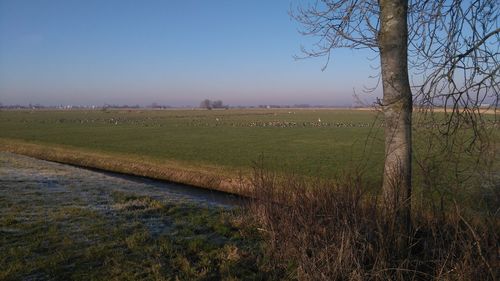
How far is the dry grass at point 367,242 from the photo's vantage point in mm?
4926

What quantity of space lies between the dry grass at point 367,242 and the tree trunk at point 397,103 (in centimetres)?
32

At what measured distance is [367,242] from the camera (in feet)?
18.4

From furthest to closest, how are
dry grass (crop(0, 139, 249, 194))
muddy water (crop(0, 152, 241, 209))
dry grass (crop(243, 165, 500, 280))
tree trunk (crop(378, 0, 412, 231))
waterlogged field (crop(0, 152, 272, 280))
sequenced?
dry grass (crop(0, 139, 249, 194)), muddy water (crop(0, 152, 241, 209)), waterlogged field (crop(0, 152, 272, 280)), tree trunk (crop(378, 0, 412, 231)), dry grass (crop(243, 165, 500, 280))

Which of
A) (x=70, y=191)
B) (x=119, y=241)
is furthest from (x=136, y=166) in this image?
(x=119, y=241)

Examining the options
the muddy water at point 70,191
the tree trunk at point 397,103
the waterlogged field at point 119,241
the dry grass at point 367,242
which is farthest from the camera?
the muddy water at point 70,191

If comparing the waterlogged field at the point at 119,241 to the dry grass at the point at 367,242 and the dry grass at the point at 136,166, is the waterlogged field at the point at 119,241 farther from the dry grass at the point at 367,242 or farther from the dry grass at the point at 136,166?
the dry grass at the point at 136,166

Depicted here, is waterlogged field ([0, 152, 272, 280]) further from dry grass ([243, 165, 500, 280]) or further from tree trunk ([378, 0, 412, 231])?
tree trunk ([378, 0, 412, 231])

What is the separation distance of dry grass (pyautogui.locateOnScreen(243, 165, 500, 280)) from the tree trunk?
0.32 m

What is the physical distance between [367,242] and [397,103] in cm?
210

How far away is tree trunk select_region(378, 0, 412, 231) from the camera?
18.8 feet

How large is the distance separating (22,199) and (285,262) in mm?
9655

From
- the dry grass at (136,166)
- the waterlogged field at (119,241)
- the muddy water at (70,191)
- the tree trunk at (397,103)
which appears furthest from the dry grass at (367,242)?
the dry grass at (136,166)

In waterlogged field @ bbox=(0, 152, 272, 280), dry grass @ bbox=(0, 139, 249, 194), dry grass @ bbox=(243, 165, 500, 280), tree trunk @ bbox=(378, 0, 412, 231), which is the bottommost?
dry grass @ bbox=(0, 139, 249, 194)

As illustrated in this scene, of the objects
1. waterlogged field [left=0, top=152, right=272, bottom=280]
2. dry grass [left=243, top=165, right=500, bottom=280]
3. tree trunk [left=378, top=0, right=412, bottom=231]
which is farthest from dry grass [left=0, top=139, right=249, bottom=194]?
tree trunk [left=378, top=0, right=412, bottom=231]
